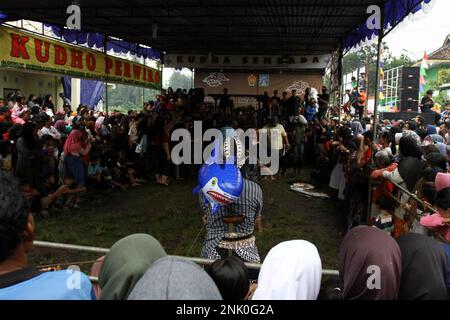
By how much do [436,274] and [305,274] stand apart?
0.72m

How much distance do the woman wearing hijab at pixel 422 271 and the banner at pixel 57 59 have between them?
23.3 feet

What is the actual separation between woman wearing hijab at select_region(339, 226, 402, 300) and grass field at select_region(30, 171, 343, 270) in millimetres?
3226

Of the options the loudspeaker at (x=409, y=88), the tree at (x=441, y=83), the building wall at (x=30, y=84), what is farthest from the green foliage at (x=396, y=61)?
the building wall at (x=30, y=84)

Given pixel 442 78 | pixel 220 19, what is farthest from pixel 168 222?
pixel 442 78

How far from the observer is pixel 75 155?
8.03 meters

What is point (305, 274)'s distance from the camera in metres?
1.84

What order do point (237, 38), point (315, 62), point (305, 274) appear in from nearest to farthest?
point (305, 274), point (237, 38), point (315, 62)

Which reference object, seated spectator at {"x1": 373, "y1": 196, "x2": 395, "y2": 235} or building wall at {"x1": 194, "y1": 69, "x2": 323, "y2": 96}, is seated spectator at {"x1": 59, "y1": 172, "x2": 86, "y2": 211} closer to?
Answer: seated spectator at {"x1": 373, "y1": 196, "x2": 395, "y2": 235}

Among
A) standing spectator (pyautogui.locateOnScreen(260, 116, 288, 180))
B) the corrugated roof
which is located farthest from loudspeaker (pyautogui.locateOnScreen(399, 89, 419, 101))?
standing spectator (pyautogui.locateOnScreen(260, 116, 288, 180))

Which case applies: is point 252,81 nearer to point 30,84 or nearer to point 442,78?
point 30,84

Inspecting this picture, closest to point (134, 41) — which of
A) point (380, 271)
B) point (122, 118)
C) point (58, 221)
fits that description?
point (122, 118)

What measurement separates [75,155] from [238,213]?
18.9 ft

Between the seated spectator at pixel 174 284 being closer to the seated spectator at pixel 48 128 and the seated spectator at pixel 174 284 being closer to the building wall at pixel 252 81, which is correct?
the seated spectator at pixel 48 128
